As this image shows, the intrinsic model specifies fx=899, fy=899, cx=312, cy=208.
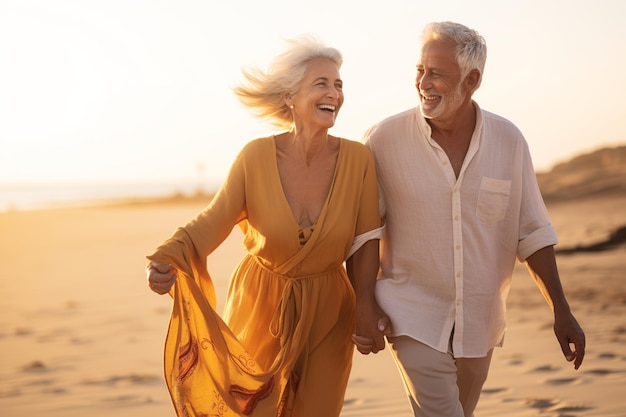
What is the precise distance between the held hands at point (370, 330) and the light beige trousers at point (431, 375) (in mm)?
135

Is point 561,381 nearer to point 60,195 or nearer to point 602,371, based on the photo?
Result: point 602,371

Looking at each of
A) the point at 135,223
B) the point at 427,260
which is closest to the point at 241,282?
the point at 427,260

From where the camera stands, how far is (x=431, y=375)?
4574 millimetres

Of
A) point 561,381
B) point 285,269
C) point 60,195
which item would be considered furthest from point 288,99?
point 60,195

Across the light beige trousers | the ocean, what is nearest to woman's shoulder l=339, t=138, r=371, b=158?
the light beige trousers

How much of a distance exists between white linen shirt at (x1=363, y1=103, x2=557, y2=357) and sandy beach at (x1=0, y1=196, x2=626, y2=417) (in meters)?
1.74

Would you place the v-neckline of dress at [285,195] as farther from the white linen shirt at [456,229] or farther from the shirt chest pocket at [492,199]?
the shirt chest pocket at [492,199]

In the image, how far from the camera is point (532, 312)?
9742 millimetres

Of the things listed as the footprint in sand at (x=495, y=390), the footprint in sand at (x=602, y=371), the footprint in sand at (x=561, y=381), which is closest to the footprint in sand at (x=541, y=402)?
the footprint in sand at (x=495, y=390)

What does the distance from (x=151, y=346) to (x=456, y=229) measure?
16.6 ft

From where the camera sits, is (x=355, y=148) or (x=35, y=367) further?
(x=35, y=367)

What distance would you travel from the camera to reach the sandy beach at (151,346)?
6680mm

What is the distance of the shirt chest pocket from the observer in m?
4.72

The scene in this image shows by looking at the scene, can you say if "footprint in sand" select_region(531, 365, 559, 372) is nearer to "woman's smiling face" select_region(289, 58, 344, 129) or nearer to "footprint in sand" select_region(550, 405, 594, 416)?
"footprint in sand" select_region(550, 405, 594, 416)
